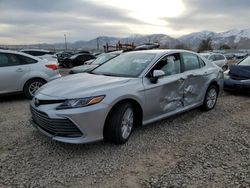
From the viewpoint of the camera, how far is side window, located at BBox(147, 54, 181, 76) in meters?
5.18

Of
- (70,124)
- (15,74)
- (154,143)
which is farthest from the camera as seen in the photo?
(15,74)

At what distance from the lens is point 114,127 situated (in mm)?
4168

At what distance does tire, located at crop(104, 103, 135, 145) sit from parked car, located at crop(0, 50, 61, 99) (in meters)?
4.25

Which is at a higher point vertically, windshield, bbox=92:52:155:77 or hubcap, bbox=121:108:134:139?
windshield, bbox=92:52:155:77

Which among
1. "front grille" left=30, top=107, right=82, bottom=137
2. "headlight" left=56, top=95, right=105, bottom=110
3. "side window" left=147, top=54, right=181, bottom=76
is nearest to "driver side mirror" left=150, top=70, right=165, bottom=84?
"side window" left=147, top=54, right=181, bottom=76

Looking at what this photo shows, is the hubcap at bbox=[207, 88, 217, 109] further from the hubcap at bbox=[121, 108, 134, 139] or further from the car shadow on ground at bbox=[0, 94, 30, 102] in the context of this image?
the car shadow on ground at bbox=[0, 94, 30, 102]

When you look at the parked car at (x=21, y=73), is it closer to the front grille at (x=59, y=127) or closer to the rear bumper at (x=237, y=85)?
the front grille at (x=59, y=127)

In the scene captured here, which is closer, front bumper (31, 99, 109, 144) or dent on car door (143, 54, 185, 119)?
front bumper (31, 99, 109, 144)

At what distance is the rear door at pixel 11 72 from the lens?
7492 millimetres

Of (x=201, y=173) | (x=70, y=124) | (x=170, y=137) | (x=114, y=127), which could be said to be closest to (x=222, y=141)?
(x=170, y=137)

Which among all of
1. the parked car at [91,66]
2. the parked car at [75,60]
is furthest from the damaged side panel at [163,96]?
the parked car at [75,60]

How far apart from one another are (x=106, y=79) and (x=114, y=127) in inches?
35.1

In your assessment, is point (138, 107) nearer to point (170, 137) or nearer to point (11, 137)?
point (170, 137)

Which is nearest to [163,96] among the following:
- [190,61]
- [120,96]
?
[120,96]
